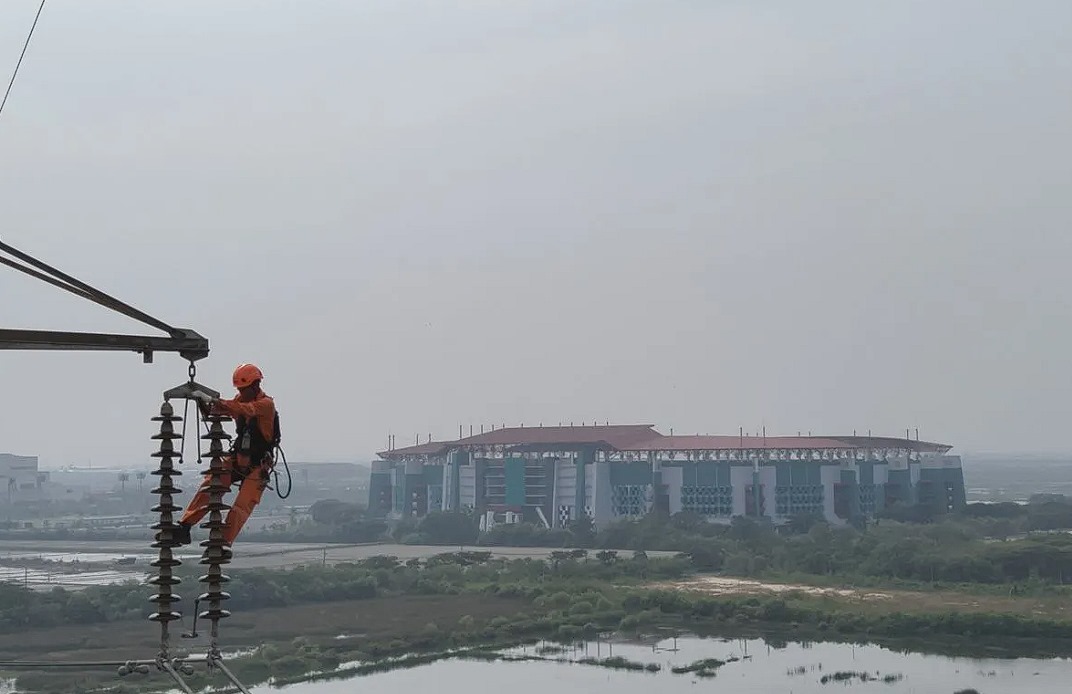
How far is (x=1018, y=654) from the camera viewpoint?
77.9 ft

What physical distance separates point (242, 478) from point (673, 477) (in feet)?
130

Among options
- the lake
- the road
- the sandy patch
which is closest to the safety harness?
the lake

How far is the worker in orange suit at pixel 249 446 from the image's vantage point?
12.3 feet

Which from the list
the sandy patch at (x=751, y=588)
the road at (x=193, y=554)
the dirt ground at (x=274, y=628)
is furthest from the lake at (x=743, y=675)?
the road at (x=193, y=554)

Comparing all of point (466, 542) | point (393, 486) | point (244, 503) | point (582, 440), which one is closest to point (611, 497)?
point (582, 440)

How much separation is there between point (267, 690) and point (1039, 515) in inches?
1279

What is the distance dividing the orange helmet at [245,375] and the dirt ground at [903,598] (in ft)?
81.4

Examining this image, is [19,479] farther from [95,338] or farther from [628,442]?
[95,338]

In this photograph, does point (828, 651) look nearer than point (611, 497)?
Yes

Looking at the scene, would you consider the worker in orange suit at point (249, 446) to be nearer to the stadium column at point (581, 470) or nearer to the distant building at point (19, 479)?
the stadium column at point (581, 470)

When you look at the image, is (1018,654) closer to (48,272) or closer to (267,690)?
(267,690)

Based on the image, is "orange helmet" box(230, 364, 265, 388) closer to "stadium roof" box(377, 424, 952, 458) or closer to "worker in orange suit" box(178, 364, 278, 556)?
"worker in orange suit" box(178, 364, 278, 556)

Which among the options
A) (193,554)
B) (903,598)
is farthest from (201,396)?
(193,554)

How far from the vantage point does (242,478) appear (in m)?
3.84
